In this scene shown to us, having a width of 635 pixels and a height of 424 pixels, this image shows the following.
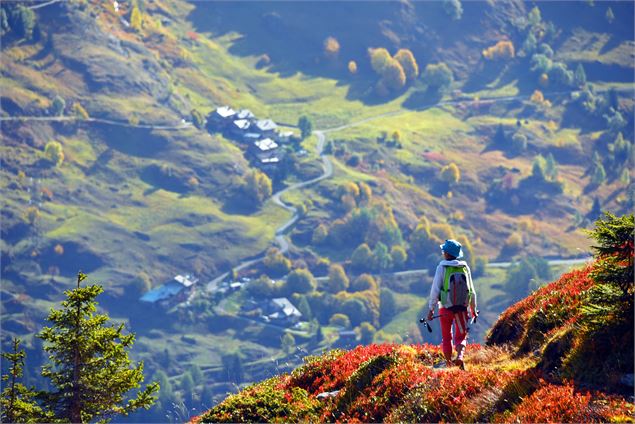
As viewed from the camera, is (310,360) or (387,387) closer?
(387,387)

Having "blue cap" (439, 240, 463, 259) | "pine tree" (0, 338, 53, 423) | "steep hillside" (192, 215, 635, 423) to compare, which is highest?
"blue cap" (439, 240, 463, 259)

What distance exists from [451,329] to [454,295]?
1123 millimetres

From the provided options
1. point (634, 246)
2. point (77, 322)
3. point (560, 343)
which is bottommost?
point (560, 343)

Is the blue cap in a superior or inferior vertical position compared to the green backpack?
superior

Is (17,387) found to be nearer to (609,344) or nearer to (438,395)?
(438,395)

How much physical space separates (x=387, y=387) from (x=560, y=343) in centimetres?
501

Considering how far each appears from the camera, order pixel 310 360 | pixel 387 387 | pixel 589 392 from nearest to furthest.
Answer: pixel 589 392 → pixel 387 387 → pixel 310 360

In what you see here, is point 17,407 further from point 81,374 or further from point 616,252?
point 616,252

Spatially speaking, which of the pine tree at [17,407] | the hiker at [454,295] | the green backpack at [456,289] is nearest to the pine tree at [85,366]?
the pine tree at [17,407]

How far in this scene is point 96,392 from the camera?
30719 mm

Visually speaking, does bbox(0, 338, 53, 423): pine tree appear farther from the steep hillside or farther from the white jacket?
the white jacket

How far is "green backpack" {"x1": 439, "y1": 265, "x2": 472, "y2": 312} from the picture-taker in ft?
90.7

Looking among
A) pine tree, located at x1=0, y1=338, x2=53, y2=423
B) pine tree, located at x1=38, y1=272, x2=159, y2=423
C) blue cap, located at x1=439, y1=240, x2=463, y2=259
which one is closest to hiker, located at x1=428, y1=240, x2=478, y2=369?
blue cap, located at x1=439, y1=240, x2=463, y2=259

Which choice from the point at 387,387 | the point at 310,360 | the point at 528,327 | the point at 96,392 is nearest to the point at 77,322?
the point at 96,392
